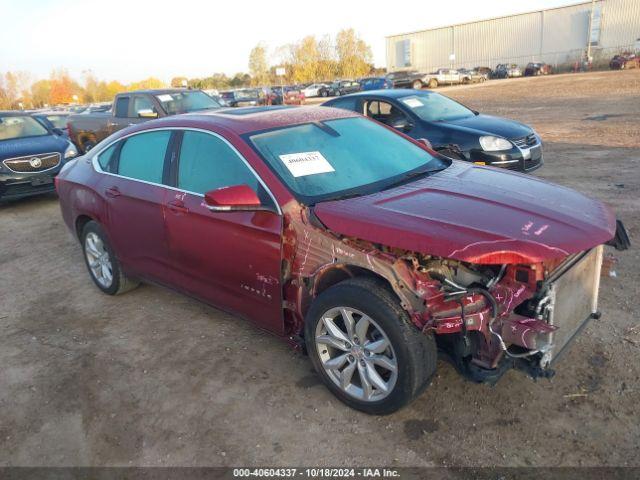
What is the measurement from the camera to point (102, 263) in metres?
4.81

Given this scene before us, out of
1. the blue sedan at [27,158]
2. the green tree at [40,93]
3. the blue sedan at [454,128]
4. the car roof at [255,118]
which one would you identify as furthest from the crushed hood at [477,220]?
the green tree at [40,93]

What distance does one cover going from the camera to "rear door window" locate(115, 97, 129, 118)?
35.7 feet

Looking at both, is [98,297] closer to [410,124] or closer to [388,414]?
[388,414]

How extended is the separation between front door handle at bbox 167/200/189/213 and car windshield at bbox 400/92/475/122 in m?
4.99

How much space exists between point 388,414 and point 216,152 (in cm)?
203

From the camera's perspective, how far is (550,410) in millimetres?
2885

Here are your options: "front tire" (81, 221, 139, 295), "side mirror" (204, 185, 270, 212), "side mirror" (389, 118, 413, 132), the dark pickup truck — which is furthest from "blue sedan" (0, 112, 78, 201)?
"side mirror" (204, 185, 270, 212)

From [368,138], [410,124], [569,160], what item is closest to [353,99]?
[410,124]

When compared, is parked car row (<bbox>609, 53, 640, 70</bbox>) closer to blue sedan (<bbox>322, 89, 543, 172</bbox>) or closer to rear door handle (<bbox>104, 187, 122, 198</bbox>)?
blue sedan (<bbox>322, 89, 543, 172</bbox>)

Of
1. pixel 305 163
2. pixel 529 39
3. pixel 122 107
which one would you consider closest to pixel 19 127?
pixel 122 107

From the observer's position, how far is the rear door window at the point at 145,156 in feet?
12.9

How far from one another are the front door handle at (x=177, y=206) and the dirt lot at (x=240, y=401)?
3.39 ft

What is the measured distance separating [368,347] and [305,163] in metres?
1.25

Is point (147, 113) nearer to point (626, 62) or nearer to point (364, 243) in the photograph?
point (364, 243)
